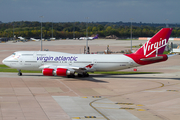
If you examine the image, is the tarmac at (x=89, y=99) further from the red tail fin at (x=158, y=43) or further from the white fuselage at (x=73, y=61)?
the red tail fin at (x=158, y=43)

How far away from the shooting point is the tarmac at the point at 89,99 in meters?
24.2

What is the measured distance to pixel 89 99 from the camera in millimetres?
30609

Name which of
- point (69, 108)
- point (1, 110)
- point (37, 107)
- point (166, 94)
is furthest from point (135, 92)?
point (1, 110)

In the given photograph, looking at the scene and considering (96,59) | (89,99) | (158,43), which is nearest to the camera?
(89,99)

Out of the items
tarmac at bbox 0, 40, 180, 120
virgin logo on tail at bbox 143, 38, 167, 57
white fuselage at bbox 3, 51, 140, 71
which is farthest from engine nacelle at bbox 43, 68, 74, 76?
virgin logo on tail at bbox 143, 38, 167, 57

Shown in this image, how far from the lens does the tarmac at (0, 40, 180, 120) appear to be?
2425 centimetres

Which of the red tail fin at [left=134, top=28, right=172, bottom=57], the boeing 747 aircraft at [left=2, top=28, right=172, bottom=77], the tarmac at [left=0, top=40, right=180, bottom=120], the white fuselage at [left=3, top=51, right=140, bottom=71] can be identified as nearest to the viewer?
the tarmac at [left=0, top=40, right=180, bottom=120]

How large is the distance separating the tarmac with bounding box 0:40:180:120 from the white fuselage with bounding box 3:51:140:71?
277cm

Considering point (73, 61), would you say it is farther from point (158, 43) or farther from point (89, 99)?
point (89, 99)

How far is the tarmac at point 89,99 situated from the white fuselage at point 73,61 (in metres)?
2.77

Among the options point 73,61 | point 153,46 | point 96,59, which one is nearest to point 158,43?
point 153,46

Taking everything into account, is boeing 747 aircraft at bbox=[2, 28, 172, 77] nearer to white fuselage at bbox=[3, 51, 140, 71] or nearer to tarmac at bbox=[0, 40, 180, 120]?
white fuselage at bbox=[3, 51, 140, 71]

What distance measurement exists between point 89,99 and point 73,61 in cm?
1648

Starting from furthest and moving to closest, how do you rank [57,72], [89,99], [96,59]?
[96,59] → [57,72] → [89,99]
